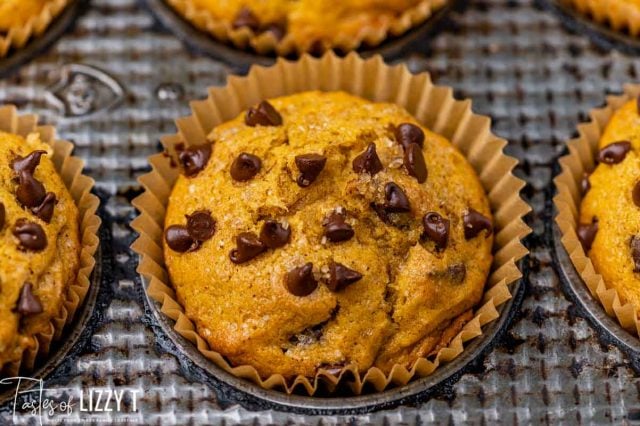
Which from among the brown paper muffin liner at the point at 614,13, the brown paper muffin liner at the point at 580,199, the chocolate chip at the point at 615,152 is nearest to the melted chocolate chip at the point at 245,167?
the brown paper muffin liner at the point at 580,199

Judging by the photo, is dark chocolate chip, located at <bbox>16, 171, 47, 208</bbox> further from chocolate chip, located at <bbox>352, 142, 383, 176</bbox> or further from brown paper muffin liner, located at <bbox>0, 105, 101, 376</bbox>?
chocolate chip, located at <bbox>352, 142, 383, 176</bbox>

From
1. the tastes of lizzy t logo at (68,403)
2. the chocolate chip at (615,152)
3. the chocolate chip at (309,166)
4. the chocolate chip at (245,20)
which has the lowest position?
the tastes of lizzy t logo at (68,403)

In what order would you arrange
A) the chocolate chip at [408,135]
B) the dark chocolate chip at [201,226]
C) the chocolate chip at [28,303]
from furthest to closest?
the chocolate chip at [408,135]
the dark chocolate chip at [201,226]
the chocolate chip at [28,303]

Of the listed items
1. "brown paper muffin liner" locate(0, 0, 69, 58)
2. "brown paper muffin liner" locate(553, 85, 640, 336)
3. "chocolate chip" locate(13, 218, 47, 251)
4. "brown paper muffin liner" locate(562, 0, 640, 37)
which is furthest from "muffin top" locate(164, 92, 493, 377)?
"brown paper muffin liner" locate(562, 0, 640, 37)

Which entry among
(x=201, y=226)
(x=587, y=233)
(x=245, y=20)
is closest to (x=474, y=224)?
(x=587, y=233)

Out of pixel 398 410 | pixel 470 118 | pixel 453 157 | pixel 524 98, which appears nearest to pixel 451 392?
pixel 398 410

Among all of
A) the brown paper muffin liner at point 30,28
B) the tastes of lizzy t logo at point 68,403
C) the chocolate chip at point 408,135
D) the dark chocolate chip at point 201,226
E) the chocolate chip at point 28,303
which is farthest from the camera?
the brown paper muffin liner at point 30,28

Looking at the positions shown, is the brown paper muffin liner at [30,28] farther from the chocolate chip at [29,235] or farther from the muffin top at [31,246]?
the chocolate chip at [29,235]

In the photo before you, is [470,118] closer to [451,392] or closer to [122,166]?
[451,392]
